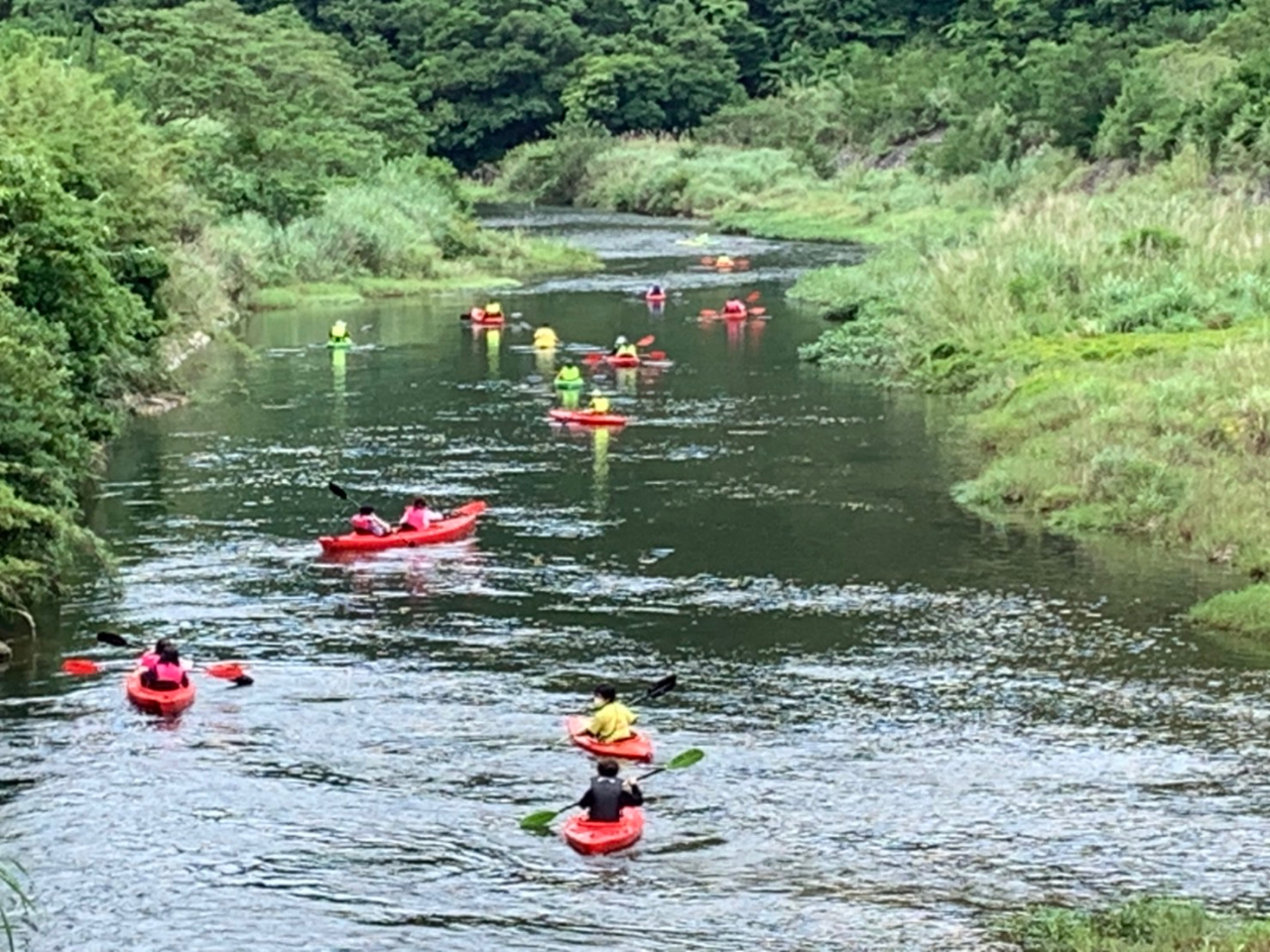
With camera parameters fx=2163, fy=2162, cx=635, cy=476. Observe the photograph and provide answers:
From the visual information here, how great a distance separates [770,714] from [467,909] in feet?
19.6

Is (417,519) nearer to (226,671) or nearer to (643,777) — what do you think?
(226,671)

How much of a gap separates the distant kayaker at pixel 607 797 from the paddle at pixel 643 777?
0.32m

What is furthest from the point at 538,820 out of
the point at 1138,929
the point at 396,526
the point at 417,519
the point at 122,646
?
the point at 396,526

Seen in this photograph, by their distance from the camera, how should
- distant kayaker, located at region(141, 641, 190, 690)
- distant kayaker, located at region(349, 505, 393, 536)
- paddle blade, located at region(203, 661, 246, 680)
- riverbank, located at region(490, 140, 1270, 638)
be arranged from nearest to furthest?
1. distant kayaker, located at region(141, 641, 190, 690)
2. paddle blade, located at region(203, 661, 246, 680)
3. distant kayaker, located at region(349, 505, 393, 536)
4. riverbank, located at region(490, 140, 1270, 638)

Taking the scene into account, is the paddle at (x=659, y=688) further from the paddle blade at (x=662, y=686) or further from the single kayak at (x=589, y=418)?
the single kayak at (x=589, y=418)

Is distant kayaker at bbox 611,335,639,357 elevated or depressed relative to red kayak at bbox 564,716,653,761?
elevated

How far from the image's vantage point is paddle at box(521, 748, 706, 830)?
62.6 feet

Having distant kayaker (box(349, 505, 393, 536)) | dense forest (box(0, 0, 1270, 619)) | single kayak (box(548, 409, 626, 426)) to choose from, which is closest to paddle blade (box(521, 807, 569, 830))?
dense forest (box(0, 0, 1270, 619))

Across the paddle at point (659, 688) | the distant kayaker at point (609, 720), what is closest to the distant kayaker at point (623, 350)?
the paddle at point (659, 688)

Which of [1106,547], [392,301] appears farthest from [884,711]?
[392,301]

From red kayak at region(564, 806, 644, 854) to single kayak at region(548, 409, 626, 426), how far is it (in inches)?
843

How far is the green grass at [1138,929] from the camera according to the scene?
15.6 metres

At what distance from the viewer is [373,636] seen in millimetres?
25875

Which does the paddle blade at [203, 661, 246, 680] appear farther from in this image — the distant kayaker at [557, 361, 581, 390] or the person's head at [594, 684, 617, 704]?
the distant kayaker at [557, 361, 581, 390]
